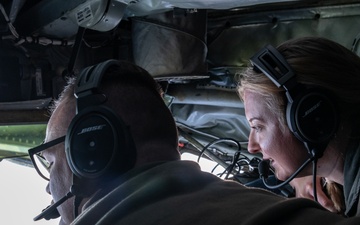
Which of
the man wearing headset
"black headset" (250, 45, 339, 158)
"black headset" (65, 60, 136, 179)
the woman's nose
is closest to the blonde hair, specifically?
"black headset" (250, 45, 339, 158)

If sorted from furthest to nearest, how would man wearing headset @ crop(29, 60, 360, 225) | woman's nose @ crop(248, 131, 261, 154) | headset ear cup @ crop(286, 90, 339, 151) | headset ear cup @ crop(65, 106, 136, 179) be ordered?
woman's nose @ crop(248, 131, 261, 154)
headset ear cup @ crop(286, 90, 339, 151)
headset ear cup @ crop(65, 106, 136, 179)
man wearing headset @ crop(29, 60, 360, 225)

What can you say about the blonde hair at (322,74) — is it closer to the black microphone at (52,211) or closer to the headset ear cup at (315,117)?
the headset ear cup at (315,117)

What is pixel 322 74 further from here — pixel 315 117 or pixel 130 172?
pixel 130 172

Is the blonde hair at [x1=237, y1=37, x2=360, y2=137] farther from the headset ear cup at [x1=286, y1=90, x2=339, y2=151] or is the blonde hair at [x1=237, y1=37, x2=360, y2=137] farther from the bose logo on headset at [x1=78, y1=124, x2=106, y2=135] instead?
the bose logo on headset at [x1=78, y1=124, x2=106, y2=135]

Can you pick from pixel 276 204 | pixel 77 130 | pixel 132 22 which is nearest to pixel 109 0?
pixel 132 22

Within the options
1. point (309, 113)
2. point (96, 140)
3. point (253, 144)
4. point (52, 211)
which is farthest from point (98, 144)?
point (253, 144)

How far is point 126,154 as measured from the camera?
0.80m

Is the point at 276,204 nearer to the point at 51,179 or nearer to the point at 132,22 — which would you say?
the point at 51,179

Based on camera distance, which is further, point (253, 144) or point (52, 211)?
point (253, 144)

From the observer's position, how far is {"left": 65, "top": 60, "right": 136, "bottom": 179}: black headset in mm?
803

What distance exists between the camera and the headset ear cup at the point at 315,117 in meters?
1.19

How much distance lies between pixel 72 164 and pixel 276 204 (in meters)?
0.35

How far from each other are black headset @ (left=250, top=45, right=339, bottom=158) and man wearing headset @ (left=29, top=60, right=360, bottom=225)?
0.41 m

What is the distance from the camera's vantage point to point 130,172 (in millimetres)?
778
